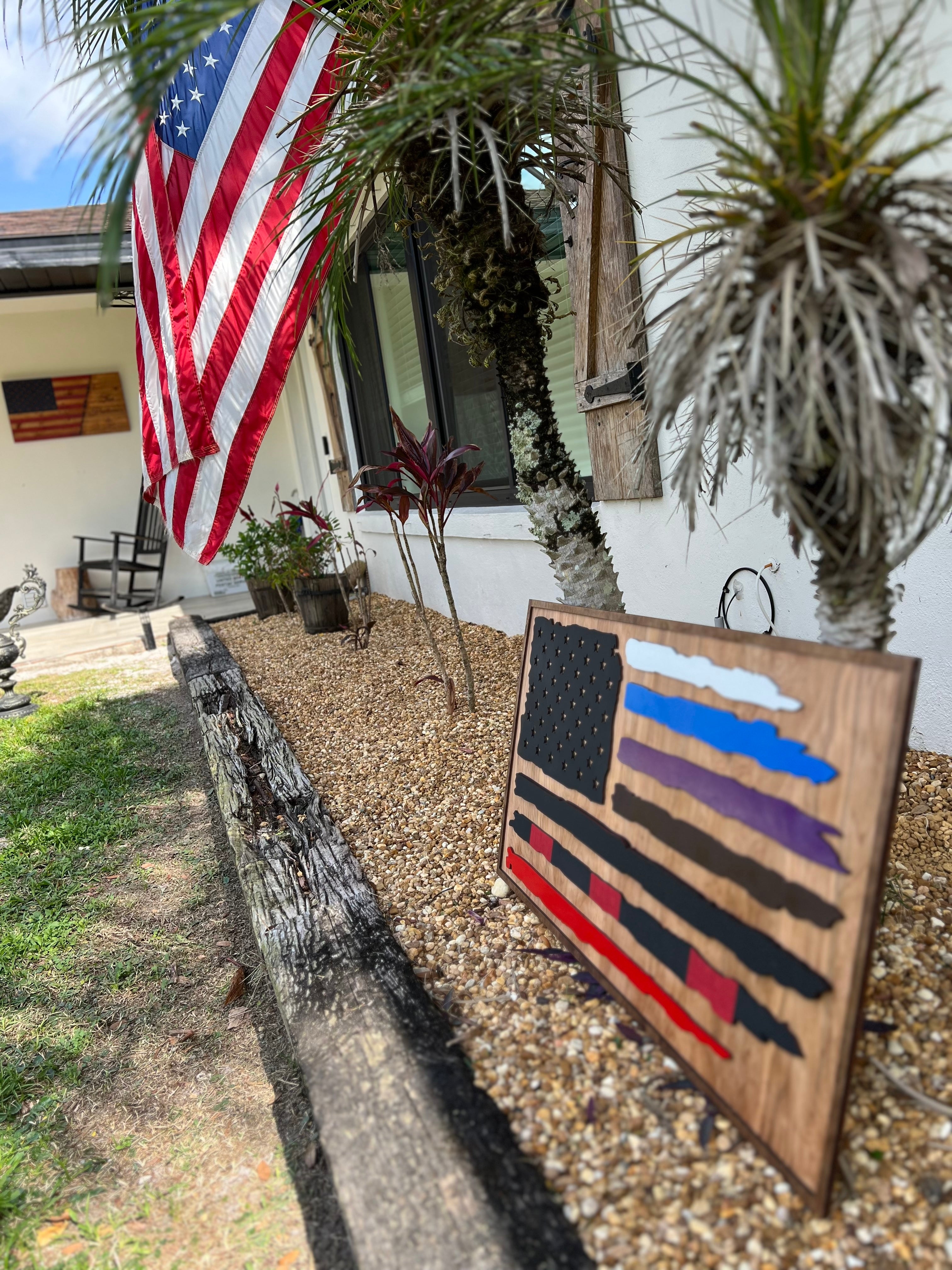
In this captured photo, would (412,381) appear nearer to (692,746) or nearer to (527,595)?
(527,595)

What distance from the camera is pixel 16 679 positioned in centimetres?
511

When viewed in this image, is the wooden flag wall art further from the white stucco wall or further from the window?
the white stucco wall

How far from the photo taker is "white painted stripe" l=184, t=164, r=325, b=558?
6.66 ft

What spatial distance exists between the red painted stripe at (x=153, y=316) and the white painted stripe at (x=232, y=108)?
0.75ft

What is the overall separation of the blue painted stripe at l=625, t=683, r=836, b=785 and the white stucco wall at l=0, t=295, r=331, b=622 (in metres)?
6.73

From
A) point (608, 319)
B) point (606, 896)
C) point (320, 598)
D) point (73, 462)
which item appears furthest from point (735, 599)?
point (73, 462)

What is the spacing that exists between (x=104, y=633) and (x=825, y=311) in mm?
6923

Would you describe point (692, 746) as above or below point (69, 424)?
below

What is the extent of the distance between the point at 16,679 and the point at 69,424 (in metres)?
3.86

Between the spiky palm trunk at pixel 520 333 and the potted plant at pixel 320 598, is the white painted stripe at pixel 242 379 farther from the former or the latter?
the potted plant at pixel 320 598

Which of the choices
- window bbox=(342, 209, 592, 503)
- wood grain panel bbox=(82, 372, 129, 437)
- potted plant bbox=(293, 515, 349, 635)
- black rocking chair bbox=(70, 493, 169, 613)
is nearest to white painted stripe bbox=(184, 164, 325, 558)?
window bbox=(342, 209, 592, 503)

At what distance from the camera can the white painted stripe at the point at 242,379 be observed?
79.9 inches

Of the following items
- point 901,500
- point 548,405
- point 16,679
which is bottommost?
point 16,679

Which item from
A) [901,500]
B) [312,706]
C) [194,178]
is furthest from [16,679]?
[901,500]
